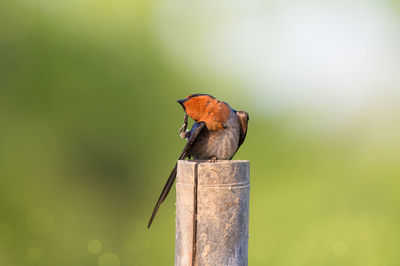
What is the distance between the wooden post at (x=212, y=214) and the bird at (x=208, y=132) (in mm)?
423

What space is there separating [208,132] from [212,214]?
2.64 ft

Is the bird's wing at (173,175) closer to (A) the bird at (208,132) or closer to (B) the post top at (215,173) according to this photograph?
(A) the bird at (208,132)

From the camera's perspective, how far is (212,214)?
2.20 m

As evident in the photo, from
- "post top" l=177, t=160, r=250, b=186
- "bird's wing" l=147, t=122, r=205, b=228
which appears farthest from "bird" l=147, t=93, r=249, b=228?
"post top" l=177, t=160, r=250, b=186

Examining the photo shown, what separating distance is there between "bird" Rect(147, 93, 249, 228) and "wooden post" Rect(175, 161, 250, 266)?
1.39ft

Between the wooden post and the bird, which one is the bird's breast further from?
the wooden post

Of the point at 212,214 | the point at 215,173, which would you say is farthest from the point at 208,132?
the point at 212,214

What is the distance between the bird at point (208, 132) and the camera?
2742 millimetres

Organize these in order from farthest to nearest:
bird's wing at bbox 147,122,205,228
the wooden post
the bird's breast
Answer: the bird's breast → bird's wing at bbox 147,122,205,228 → the wooden post

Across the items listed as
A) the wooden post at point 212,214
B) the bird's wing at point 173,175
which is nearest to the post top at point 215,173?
the wooden post at point 212,214

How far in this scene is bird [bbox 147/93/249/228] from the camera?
274cm

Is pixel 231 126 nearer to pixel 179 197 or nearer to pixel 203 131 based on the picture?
pixel 203 131

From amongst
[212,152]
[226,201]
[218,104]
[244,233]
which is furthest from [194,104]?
[244,233]

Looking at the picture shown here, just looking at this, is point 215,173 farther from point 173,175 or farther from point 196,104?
point 196,104
